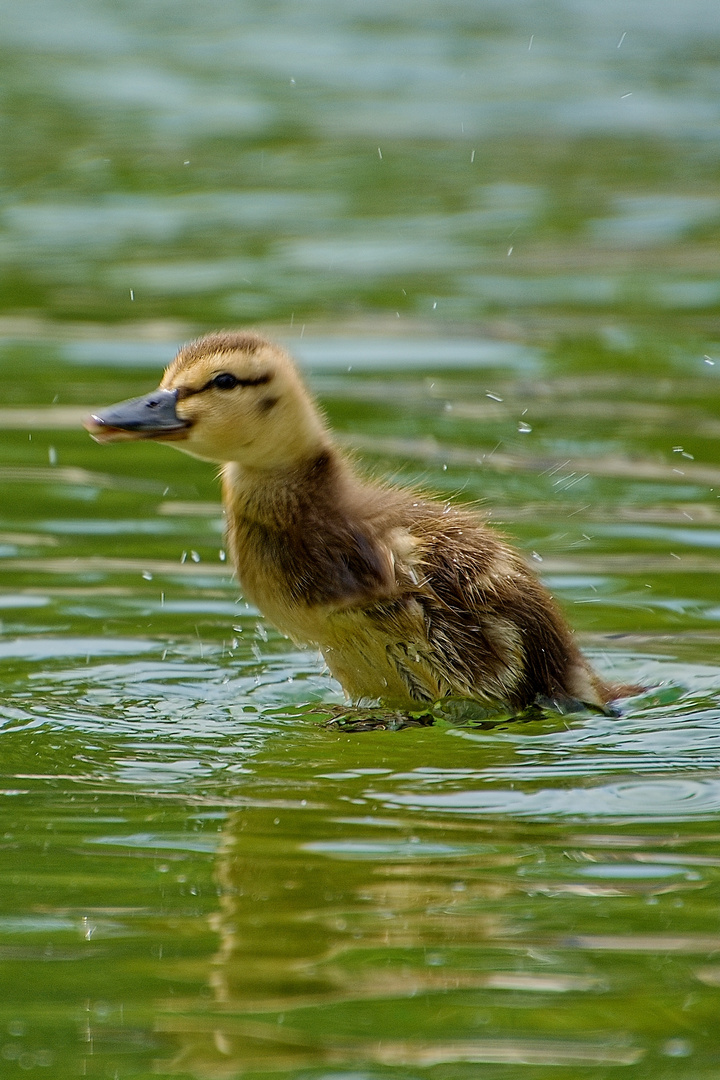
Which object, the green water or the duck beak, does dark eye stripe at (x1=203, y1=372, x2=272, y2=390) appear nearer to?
the duck beak

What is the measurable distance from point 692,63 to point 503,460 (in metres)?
10.3

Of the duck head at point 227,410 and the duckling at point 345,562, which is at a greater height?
the duck head at point 227,410

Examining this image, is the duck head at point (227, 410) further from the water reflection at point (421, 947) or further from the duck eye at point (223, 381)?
the water reflection at point (421, 947)

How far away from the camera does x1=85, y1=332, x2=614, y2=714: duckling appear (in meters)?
5.48

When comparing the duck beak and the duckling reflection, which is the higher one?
the duck beak

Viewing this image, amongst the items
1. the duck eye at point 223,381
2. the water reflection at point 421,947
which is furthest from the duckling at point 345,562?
the water reflection at point 421,947

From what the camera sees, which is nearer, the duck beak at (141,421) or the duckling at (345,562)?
the duck beak at (141,421)

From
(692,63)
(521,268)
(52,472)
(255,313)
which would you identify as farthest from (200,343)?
(692,63)

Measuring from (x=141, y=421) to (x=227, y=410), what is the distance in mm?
255

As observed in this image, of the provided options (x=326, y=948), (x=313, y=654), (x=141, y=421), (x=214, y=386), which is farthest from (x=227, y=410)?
(x=326, y=948)

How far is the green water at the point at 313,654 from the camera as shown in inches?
147

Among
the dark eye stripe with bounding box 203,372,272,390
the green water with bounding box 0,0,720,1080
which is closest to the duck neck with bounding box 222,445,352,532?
the dark eye stripe with bounding box 203,372,272,390

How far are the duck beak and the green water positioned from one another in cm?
85

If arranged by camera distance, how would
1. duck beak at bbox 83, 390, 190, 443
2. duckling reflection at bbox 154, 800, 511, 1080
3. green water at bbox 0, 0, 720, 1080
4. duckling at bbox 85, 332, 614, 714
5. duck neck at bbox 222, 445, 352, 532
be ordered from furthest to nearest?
duck neck at bbox 222, 445, 352, 532, duckling at bbox 85, 332, 614, 714, duck beak at bbox 83, 390, 190, 443, green water at bbox 0, 0, 720, 1080, duckling reflection at bbox 154, 800, 511, 1080
